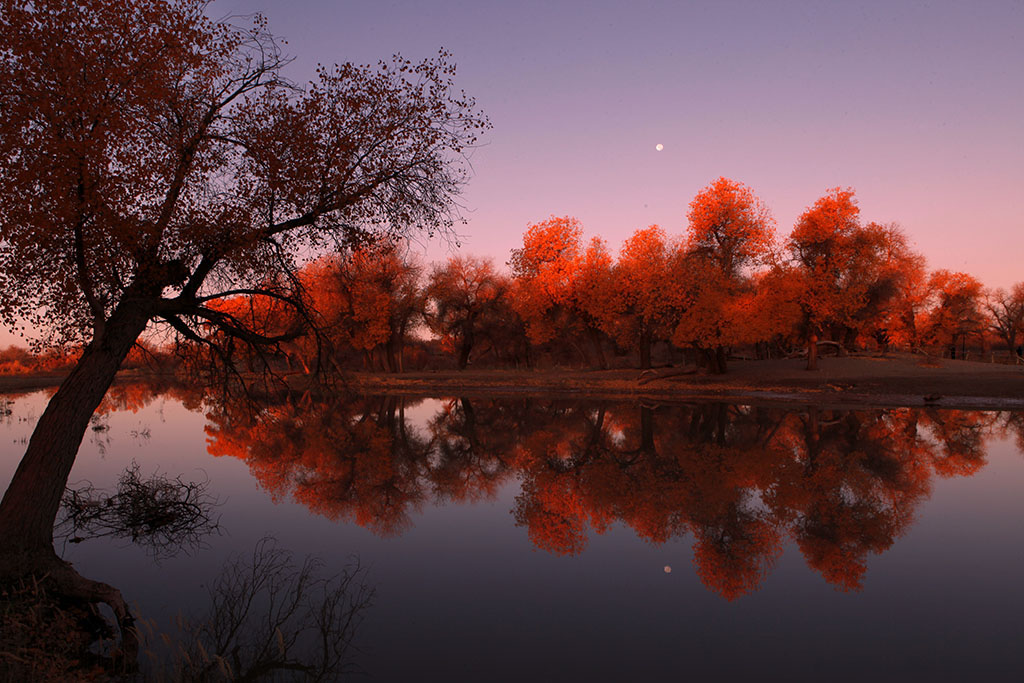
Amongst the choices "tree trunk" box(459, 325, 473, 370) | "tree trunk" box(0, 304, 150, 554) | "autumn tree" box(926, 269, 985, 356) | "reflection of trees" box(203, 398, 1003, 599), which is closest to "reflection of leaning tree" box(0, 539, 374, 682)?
"tree trunk" box(0, 304, 150, 554)

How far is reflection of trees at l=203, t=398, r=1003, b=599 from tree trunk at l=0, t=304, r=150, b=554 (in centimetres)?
281

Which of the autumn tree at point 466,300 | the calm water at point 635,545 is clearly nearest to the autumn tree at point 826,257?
the calm water at point 635,545

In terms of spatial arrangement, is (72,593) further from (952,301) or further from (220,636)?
(952,301)

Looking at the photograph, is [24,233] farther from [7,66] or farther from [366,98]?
[366,98]

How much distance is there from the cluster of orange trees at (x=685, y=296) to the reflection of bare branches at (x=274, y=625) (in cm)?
1795

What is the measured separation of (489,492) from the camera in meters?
14.8

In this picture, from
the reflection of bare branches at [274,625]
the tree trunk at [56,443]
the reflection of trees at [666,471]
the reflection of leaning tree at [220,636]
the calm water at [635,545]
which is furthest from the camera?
the reflection of trees at [666,471]

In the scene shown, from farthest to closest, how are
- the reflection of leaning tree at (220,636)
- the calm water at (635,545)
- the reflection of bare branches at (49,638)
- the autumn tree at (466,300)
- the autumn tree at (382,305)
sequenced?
the autumn tree at (466,300), the autumn tree at (382,305), the calm water at (635,545), the reflection of leaning tree at (220,636), the reflection of bare branches at (49,638)

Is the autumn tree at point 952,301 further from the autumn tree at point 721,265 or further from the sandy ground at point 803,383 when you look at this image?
the autumn tree at point 721,265

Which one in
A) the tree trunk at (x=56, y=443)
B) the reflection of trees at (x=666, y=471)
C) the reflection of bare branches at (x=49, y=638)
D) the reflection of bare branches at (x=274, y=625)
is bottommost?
the reflection of trees at (x=666, y=471)

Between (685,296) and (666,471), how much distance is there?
2855 centimetres

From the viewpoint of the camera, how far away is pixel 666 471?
52.2ft

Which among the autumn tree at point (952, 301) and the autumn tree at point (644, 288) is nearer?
the autumn tree at point (644, 288)

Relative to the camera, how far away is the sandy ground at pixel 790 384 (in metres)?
33.3
